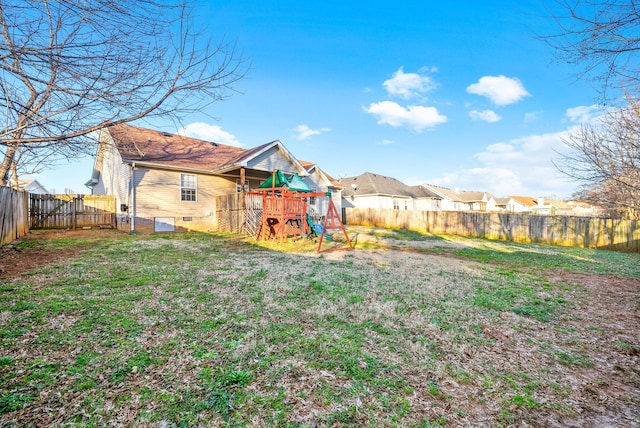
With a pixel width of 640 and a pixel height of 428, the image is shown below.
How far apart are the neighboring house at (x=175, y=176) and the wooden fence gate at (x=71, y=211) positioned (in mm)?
912

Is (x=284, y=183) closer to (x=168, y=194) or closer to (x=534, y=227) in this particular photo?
(x=168, y=194)

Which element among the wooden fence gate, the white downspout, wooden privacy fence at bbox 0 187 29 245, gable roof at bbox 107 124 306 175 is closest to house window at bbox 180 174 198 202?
gable roof at bbox 107 124 306 175

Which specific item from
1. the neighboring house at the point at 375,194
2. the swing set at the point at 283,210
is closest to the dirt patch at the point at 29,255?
the swing set at the point at 283,210

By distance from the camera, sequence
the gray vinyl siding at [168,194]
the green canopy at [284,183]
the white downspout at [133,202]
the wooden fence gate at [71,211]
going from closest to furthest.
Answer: the green canopy at [284,183] < the white downspout at [133,202] < the wooden fence gate at [71,211] < the gray vinyl siding at [168,194]

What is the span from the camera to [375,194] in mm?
30703

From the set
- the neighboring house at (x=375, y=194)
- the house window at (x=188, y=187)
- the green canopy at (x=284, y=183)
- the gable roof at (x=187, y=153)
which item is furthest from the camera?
the neighboring house at (x=375, y=194)

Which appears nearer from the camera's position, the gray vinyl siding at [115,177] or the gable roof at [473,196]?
the gray vinyl siding at [115,177]

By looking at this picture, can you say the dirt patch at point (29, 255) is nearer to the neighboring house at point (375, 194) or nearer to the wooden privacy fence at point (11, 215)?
the wooden privacy fence at point (11, 215)

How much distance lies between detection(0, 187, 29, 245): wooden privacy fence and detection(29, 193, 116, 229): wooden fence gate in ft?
8.20

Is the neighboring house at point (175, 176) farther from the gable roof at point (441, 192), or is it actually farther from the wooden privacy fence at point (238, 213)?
the gable roof at point (441, 192)

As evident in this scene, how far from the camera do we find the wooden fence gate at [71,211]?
13.3 metres

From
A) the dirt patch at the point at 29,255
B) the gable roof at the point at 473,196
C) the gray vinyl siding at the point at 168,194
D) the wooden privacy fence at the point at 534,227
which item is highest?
the gable roof at the point at 473,196

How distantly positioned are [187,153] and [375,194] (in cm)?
2020

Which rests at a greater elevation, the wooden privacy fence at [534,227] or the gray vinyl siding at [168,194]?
the gray vinyl siding at [168,194]
